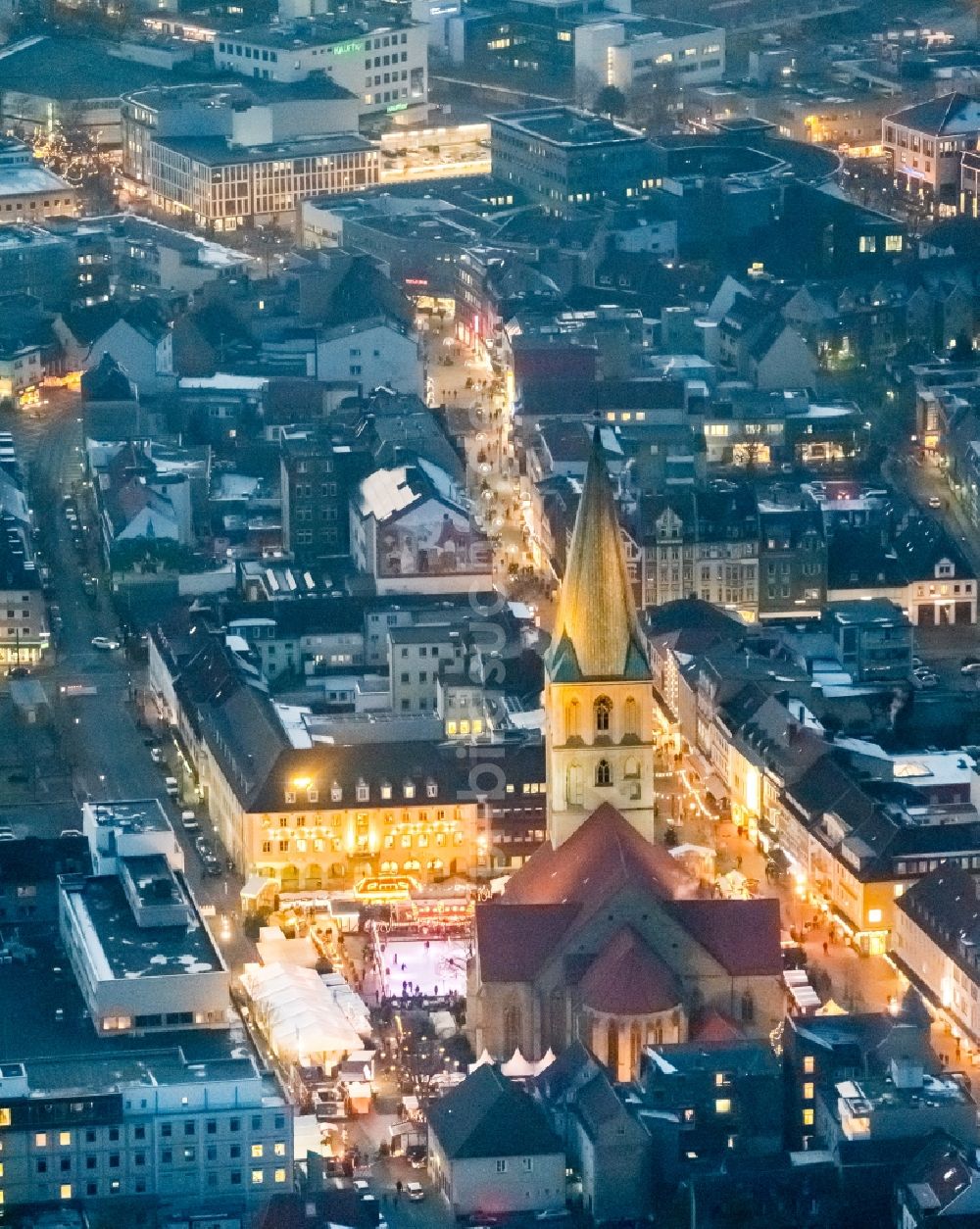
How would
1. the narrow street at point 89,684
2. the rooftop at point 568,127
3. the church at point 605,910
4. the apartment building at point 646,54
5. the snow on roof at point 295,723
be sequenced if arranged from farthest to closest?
the apartment building at point 646,54 → the rooftop at point 568,127 → the snow on roof at point 295,723 → the narrow street at point 89,684 → the church at point 605,910

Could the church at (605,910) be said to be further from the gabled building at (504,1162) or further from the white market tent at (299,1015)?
the gabled building at (504,1162)

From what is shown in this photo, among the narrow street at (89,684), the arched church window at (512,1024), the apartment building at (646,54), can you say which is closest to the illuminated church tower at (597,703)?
the arched church window at (512,1024)

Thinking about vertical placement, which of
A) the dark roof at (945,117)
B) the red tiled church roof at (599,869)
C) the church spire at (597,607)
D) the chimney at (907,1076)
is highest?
the church spire at (597,607)

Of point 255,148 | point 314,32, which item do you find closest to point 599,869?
point 255,148

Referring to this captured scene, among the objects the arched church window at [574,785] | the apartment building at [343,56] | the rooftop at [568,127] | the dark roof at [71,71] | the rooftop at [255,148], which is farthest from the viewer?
the dark roof at [71,71]

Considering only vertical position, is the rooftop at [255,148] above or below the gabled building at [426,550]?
below

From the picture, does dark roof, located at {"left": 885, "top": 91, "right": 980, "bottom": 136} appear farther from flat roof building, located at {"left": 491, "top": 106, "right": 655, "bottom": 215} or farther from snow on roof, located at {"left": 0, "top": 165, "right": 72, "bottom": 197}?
snow on roof, located at {"left": 0, "top": 165, "right": 72, "bottom": 197}
